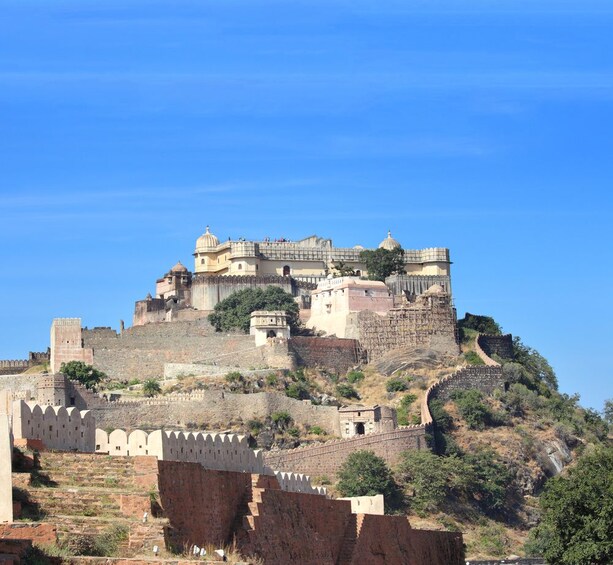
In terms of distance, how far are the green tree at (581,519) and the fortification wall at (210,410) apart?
24.0 m

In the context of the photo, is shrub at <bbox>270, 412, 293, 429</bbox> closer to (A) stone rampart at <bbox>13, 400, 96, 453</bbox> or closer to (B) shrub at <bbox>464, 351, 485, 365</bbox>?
(B) shrub at <bbox>464, 351, 485, 365</bbox>

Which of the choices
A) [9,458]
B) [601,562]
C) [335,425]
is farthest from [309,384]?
[9,458]

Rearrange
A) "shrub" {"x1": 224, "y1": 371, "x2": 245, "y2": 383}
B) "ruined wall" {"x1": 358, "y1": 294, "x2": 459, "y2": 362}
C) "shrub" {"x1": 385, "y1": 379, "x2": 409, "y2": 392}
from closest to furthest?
"shrub" {"x1": 224, "y1": 371, "x2": 245, "y2": 383} → "shrub" {"x1": 385, "y1": 379, "x2": 409, "y2": 392} → "ruined wall" {"x1": 358, "y1": 294, "x2": 459, "y2": 362}

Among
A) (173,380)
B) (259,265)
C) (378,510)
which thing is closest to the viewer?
(378,510)

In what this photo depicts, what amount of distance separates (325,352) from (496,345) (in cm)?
1101

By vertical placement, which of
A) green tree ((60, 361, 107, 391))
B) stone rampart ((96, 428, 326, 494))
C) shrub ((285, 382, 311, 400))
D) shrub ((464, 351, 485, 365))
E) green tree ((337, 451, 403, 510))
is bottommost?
stone rampart ((96, 428, 326, 494))

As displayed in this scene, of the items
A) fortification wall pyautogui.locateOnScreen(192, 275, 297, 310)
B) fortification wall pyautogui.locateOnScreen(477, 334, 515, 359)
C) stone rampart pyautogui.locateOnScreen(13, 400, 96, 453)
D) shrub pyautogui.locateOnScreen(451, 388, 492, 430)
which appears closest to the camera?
stone rampart pyautogui.locateOnScreen(13, 400, 96, 453)

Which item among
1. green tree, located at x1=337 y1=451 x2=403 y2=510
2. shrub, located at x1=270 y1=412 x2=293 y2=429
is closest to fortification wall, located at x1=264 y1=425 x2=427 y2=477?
green tree, located at x1=337 y1=451 x2=403 y2=510

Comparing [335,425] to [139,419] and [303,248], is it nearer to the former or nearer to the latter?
[139,419]

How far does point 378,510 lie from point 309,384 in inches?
1386

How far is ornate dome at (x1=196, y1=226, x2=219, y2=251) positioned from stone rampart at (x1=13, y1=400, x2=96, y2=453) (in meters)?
68.6

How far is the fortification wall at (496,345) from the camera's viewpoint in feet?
319

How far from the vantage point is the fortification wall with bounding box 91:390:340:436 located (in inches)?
3140

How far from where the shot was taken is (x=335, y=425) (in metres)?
82.7
